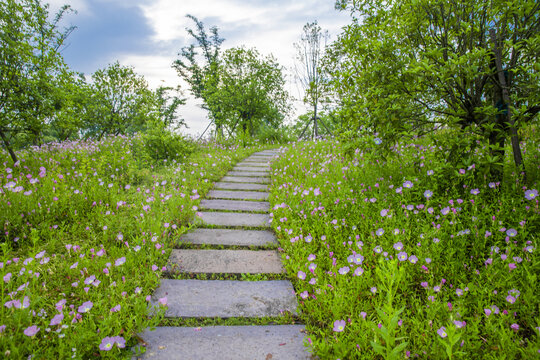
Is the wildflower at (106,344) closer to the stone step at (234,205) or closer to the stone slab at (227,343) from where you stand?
the stone slab at (227,343)

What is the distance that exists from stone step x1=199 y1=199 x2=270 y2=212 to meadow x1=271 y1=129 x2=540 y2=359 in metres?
0.58

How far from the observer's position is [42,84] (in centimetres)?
589

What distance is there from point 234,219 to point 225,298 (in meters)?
1.71

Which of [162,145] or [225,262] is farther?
[162,145]

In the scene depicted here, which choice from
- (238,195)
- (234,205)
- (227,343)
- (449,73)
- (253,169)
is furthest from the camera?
(253,169)

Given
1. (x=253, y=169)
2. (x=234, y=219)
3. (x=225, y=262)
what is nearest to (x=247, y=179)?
(x=253, y=169)

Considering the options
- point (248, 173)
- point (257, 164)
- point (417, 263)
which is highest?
point (257, 164)

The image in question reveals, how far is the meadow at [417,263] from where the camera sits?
1.79 meters

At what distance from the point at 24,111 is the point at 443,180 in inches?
295

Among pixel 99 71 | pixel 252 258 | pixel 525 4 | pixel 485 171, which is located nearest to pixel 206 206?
pixel 252 258

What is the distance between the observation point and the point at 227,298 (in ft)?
8.18

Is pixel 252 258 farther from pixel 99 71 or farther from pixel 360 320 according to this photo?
pixel 99 71

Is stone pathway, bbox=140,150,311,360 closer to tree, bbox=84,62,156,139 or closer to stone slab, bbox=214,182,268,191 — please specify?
stone slab, bbox=214,182,268,191

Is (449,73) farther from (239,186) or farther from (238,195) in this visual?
(239,186)
